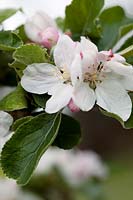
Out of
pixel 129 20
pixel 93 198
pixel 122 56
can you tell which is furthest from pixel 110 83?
pixel 93 198

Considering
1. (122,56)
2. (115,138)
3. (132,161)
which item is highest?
(122,56)

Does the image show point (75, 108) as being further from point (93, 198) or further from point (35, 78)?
point (93, 198)

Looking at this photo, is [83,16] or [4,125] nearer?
[4,125]

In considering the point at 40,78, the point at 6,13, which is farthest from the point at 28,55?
the point at 6,13

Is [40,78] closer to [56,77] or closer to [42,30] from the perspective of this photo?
[56,77]

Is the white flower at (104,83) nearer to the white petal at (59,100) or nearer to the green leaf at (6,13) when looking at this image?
the white petal at (59,100)

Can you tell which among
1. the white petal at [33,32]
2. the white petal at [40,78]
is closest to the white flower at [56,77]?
the white petal at [40,78]

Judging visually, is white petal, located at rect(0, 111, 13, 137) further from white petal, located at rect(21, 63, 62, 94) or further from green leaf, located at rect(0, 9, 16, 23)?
green leaf, located at rect(0, 9, 16, 23)
